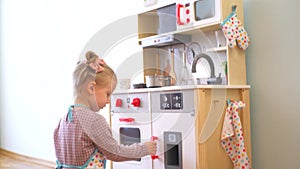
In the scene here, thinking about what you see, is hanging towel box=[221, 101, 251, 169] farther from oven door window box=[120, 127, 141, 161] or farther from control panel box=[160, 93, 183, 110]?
oven door window box=[120, 127, 141, 161]

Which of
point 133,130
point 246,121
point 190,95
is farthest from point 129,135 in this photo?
point 246,121

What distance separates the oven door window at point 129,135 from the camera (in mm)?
1990

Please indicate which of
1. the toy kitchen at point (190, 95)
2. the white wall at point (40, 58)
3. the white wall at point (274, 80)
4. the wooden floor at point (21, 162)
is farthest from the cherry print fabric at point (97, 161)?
the wooden floor at point (21, 162)

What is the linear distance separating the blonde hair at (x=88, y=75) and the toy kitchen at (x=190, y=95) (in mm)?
420

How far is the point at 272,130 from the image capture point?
1.88 meters

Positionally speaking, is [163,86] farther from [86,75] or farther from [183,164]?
[86,75]

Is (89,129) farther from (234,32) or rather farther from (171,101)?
(234,32)

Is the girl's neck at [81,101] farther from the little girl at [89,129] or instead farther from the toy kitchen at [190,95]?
the toy kitchen at [190,95]

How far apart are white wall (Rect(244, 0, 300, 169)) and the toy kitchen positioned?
78 millimetres

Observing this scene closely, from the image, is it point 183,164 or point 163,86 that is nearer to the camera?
point 183,164

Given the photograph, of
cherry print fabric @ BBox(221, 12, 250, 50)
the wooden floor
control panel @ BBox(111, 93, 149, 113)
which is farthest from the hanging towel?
the wooden floor

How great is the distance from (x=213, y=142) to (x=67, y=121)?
2.27ft

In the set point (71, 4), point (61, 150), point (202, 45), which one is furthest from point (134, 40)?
point (61, 150)

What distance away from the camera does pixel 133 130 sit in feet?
6.63
